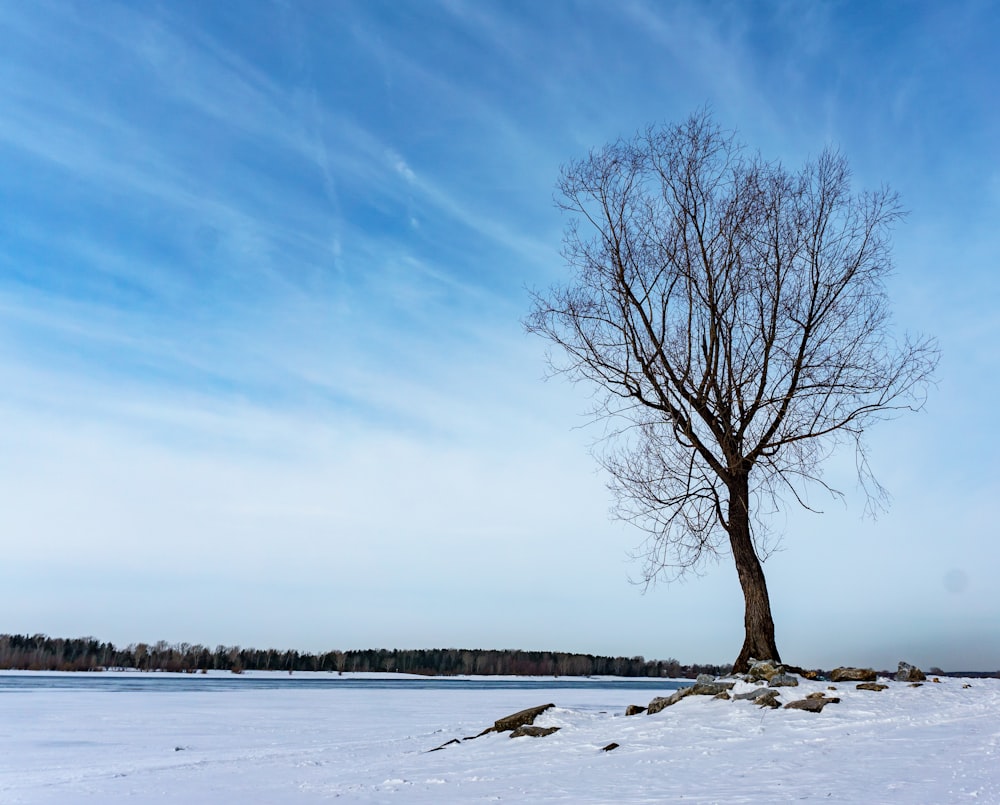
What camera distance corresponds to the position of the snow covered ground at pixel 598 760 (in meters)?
6.54

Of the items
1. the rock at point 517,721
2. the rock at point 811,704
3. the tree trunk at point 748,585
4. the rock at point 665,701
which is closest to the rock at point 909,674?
the tree trunk at point 748,585

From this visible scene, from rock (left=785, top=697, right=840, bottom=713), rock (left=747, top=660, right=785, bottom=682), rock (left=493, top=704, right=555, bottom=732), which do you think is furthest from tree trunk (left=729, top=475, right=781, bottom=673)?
rock (left=493, top=704, right=555, bottom=732)

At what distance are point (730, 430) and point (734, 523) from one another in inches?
73.6

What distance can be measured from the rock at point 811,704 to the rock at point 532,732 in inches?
135

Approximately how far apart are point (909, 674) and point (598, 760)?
692cm

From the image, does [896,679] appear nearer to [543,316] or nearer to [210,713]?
[543,316]

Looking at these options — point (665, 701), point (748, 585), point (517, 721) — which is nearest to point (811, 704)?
point (665, 701)

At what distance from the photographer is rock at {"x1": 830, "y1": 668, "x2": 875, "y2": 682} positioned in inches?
469

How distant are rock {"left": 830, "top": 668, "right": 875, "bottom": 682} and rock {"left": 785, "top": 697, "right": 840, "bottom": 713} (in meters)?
1.82

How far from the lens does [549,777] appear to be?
769 cm

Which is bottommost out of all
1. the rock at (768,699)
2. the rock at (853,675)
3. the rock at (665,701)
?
the rock at (665,701)

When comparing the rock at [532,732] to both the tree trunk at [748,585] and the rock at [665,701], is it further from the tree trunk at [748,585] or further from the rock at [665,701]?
the tree trunk at [748,585]

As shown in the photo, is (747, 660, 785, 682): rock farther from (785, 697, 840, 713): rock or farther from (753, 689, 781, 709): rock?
(785, 697, 840, 713): rock

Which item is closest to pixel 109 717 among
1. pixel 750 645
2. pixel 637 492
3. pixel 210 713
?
pixel 210 713
